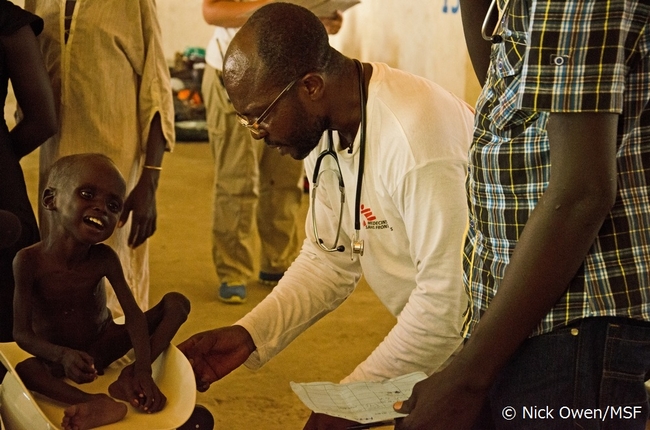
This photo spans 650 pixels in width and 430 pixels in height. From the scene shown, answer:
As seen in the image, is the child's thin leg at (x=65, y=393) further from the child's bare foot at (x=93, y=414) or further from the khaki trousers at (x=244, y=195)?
the khaki trousers at (x=244, y=195)

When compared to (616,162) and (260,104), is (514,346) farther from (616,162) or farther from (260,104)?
(260,104)

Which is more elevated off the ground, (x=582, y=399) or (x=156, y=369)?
(x=582, y=399)

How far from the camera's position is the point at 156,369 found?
69.8 inches

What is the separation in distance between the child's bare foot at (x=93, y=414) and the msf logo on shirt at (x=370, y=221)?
61 cm

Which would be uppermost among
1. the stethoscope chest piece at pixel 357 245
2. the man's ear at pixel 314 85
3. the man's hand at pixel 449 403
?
the man's ear at pixel 314 85

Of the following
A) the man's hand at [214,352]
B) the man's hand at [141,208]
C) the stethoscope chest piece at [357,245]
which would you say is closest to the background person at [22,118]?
the man's hand at [141,208]

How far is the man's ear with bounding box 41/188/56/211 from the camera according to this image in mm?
1885

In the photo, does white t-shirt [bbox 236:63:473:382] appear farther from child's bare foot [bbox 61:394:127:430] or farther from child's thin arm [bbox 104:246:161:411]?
child's bare foot [bbox 61:394:127:430]

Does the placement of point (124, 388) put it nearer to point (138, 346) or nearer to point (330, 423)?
point (138, 346)

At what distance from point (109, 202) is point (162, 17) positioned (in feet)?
24.2

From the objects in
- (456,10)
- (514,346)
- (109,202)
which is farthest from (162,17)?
(514,346)

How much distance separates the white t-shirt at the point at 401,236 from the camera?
167 cm

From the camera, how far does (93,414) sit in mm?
1588

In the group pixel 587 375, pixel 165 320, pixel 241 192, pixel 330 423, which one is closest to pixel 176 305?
pixel 165 320
